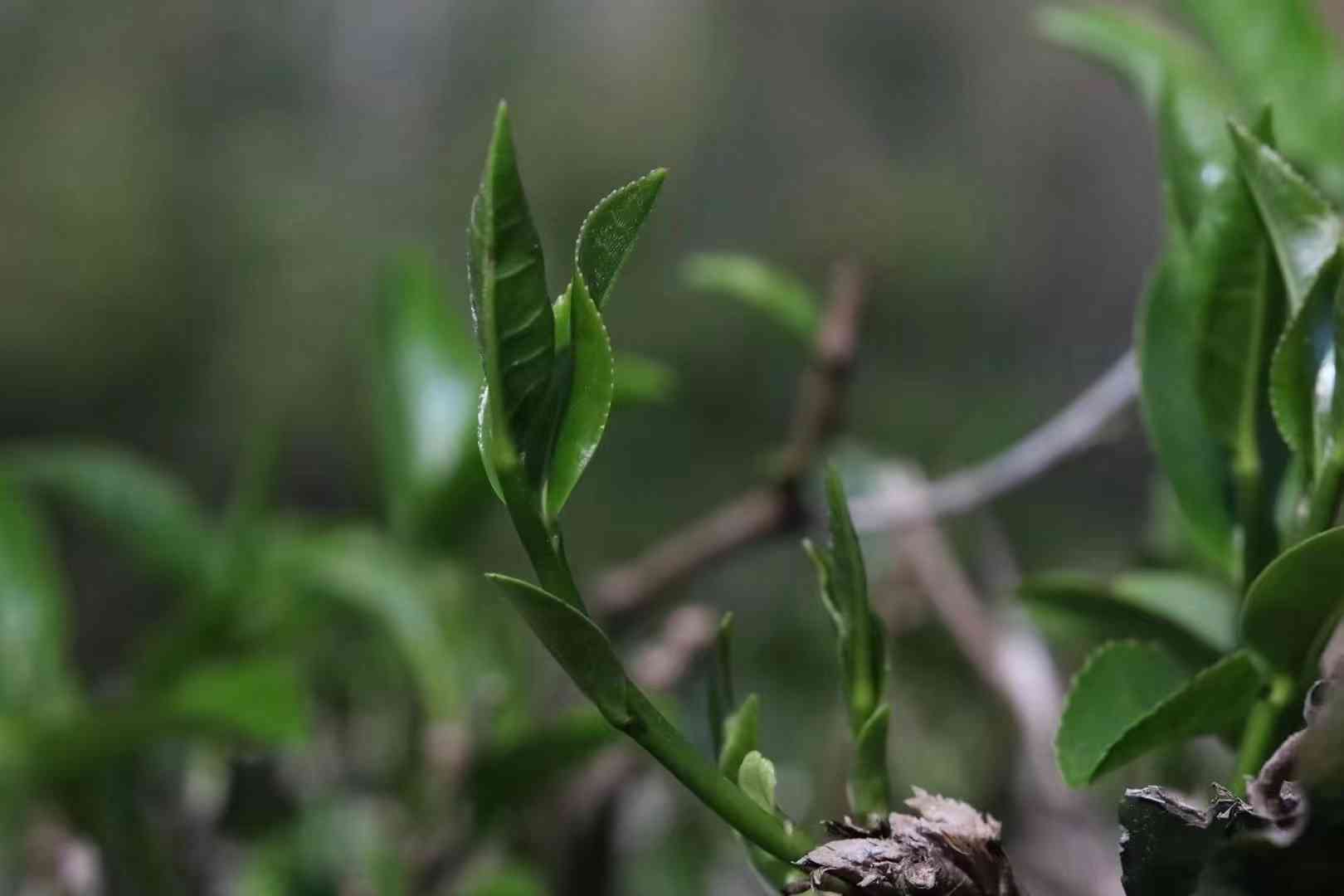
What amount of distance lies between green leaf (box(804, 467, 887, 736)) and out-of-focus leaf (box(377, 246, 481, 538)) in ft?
1.18

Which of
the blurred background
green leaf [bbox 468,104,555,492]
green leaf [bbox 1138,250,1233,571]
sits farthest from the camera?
the blurred background

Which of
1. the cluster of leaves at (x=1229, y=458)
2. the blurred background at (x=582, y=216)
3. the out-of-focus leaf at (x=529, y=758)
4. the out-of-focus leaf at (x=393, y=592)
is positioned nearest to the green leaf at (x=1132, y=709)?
the cluster of leaves at (x=1229, y=458)

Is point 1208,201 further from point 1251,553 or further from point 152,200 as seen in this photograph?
point 152,200

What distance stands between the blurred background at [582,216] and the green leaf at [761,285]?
60 centimetres

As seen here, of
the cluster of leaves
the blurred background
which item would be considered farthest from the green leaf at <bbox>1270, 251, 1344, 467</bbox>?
the blurred background

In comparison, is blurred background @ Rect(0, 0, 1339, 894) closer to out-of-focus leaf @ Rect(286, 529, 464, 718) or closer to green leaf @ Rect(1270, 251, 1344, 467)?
out-of-focus leaf @ Rect(286, 529, 464, 718)

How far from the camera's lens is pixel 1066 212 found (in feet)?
10.9

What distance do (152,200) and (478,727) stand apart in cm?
322

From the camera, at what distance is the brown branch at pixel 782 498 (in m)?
0.58

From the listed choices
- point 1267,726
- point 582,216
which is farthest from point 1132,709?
point 582,216

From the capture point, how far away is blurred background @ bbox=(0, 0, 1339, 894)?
207cm

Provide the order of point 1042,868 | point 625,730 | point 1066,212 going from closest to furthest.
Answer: point 625,730 → point 1042,868 → point 1066,212

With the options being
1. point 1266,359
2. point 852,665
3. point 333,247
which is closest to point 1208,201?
point 1266,359

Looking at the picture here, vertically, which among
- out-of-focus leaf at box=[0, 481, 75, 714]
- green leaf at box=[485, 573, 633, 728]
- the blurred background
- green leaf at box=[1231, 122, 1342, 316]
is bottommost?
green leaf at box=[485, 573, 633, 728]
